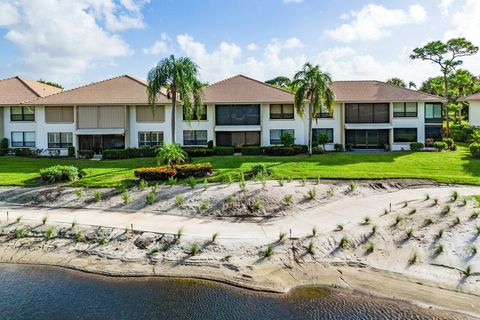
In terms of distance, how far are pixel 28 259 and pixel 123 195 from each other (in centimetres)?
722

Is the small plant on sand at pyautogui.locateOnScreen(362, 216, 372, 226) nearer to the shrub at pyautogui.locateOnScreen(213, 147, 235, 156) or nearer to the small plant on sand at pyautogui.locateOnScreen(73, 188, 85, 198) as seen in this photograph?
the small plant on sand at pyautogui.locateOnScreen(73, 188, 85, 198)

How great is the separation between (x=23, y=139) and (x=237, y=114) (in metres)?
22.9

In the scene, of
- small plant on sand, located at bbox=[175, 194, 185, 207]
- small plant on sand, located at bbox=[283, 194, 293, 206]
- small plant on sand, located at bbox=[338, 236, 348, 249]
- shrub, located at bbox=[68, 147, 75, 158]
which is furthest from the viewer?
shrub, located at bbox=[68, 147, 75, 158]

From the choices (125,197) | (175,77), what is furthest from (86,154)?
(125,197)

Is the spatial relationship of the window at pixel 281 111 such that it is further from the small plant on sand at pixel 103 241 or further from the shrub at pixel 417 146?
the small plant on sand at pixel 103 241

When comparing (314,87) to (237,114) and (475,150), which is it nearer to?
(237,114)

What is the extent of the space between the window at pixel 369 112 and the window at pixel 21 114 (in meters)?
33.9

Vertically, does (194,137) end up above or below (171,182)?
above

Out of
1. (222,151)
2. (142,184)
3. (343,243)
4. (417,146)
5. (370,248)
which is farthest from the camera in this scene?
(417,146)

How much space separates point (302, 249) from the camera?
51.6 feet

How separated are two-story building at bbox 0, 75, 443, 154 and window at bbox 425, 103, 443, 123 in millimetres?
97

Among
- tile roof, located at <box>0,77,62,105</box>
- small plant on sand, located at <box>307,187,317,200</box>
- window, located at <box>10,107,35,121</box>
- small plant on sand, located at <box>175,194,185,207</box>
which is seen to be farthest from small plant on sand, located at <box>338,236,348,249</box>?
tile roof, located at <box>0,77,62,105</box>

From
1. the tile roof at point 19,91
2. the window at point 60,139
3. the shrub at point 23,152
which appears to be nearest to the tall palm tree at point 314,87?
the window at point 60,139

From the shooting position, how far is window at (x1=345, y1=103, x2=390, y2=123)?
141 ft
